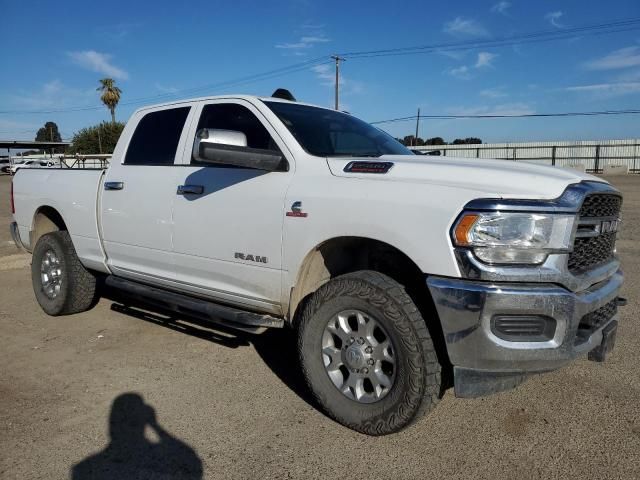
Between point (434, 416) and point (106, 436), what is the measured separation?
1.99 metres

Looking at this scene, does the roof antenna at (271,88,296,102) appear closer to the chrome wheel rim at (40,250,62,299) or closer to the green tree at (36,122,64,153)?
the chrome wheel rim at (40,250,62,299)

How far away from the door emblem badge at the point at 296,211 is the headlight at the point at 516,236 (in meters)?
1.07

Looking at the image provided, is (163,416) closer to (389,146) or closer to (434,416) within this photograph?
(434,416)

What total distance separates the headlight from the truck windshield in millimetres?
1344

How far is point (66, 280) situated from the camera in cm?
538

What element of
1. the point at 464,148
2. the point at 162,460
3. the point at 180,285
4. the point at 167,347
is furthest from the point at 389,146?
the point at 464,148

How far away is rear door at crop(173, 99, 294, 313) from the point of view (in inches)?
139

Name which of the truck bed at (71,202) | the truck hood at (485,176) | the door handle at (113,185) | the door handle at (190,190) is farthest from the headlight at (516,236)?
the truck bed at (71,202)

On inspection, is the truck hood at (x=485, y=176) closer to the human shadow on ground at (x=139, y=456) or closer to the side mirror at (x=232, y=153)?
the side mirror at (x=232, y=153)

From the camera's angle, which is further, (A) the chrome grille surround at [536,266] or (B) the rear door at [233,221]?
(B) the rear door at [233,221]

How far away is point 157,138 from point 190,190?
91 centimetres

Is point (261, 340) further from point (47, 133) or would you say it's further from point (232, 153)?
point (47, 133)

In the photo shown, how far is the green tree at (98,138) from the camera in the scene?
5541 centimetres

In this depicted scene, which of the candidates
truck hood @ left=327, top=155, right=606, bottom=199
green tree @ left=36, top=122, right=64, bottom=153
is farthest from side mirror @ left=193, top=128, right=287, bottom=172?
green tree @ left=36, top=122, right=64, bottom=153
